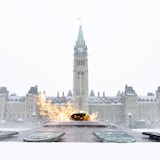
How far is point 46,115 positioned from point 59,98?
1497cm

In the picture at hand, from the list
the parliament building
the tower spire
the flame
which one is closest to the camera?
the flame

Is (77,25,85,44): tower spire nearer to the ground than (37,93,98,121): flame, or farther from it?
farther from it

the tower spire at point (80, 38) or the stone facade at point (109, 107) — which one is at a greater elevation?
the tower spire at point (80, 38)

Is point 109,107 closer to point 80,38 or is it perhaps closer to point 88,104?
point 88,104

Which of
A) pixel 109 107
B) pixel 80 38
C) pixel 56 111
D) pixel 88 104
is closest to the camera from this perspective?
pixel 56 111

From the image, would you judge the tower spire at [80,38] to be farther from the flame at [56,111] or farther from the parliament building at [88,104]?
the flame at [56,111]

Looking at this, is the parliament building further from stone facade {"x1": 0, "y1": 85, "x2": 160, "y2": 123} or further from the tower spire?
the tower spire

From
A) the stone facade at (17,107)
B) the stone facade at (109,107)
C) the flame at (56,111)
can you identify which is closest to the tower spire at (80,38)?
the stone facade at (109,107)

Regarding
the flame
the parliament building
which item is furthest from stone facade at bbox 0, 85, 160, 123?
the flame

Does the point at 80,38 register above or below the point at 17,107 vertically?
above

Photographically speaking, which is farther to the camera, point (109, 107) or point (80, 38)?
point (80, 38)

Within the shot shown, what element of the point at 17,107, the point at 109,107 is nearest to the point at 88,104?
the point at 109,107
